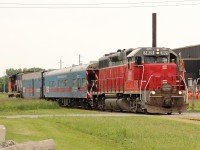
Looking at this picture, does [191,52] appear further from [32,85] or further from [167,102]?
[167,102]

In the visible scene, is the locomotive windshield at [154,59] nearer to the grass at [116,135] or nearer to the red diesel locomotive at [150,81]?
the red diesel locomotive at [150,81]

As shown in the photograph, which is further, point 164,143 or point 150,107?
point 150,107

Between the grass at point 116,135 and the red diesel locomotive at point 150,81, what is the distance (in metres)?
7.15

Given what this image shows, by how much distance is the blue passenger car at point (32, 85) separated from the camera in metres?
57.3

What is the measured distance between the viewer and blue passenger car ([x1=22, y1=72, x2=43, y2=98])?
57.3 metres

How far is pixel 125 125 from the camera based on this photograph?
20094 millimetres

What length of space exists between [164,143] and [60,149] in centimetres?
316

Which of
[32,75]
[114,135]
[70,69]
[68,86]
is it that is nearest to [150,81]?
[114,135]

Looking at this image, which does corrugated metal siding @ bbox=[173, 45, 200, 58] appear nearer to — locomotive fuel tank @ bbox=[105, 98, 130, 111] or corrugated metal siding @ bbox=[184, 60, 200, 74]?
corrugated metal siding @ bbox=[184, 60, 200, 74]

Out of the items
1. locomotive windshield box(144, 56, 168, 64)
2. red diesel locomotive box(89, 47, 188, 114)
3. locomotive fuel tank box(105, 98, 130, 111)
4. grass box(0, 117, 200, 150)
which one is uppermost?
locomotive windshield box(144, 56, 168, 64)

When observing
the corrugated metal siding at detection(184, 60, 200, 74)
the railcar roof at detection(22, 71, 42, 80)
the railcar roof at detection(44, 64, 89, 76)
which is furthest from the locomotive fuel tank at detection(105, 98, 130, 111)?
the corrugated metal siding at detection(184, 60, 200, 74)

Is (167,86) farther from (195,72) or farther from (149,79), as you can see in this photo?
(195,72)

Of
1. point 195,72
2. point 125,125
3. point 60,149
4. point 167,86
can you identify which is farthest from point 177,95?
point 195,72

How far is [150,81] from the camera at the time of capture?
97.4 ft
